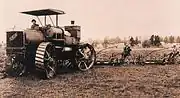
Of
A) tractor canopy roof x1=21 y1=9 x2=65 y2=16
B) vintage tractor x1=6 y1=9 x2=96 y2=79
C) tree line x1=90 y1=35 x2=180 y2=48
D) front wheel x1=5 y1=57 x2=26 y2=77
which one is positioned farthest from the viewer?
tree line x1=90 y1=35 x2=180 y2=48

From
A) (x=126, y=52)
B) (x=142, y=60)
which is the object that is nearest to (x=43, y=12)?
(x=126, y=52)

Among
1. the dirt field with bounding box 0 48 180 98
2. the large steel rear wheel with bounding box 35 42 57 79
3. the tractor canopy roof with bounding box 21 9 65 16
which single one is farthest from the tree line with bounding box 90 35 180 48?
the large steel rear wheel with bounding box 35 42 57 79

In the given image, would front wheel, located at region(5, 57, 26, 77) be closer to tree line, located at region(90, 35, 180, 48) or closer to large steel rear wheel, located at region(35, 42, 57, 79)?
large steel rear wheel, located at region(35, 42, 57, 79)

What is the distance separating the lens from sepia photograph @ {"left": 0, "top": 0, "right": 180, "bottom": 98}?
19.0 ft

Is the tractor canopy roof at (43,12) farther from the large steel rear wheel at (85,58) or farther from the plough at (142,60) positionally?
the plough at (142,60)

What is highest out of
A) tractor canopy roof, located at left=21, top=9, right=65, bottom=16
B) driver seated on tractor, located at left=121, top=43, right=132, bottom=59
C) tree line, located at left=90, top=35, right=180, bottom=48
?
tractor canopy roof, located at left=21, top=9, right=65, bottom=16

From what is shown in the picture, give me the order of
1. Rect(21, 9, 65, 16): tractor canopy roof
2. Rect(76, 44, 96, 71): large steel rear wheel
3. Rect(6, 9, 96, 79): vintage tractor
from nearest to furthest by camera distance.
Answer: Rect(6, 9, 96, 79): vintage tractor
Rect(21, 9, 65, 16): tractor canopy roof
Rect(76, 44, 96, 71): large steel rear wheel

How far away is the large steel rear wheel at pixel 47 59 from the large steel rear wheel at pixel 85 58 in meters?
1.28

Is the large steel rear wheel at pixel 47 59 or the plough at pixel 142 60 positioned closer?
the large steel rear wheel at pixel 47 59

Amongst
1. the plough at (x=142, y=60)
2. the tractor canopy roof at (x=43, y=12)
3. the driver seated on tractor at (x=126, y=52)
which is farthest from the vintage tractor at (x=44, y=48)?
the driver seated on tractor at (x=126, y=52)

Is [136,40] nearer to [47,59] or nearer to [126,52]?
[126,52]

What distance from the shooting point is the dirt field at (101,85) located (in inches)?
212

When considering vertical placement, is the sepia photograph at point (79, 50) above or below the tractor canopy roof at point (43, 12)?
below

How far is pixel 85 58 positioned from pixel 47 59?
176 cm
